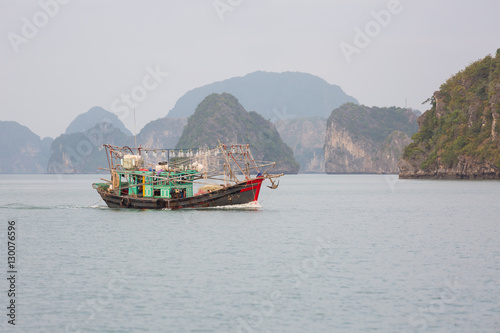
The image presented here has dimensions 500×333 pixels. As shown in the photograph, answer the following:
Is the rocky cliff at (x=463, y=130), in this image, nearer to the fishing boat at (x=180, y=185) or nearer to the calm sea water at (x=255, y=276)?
the fishing boat at (x=180, y=185)

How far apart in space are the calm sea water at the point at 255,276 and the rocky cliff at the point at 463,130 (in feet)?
243

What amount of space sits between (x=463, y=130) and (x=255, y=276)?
108m

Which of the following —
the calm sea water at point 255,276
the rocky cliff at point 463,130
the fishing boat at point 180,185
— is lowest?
the calm sea water at point 255,276

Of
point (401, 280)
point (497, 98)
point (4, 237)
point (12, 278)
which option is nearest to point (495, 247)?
point (401, 280)

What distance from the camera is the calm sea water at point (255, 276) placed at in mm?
18672

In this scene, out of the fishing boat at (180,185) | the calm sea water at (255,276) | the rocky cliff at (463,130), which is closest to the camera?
the calm sea water at (255,276)

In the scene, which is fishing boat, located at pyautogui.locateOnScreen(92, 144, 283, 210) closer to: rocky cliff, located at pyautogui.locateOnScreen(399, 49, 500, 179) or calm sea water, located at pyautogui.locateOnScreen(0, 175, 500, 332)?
calm sea water, located at pyautogui.locateOnScreen(0, 175, 500, 332)

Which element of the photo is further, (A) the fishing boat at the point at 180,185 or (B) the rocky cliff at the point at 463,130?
(B) the rocky cliff at the point at 463,130

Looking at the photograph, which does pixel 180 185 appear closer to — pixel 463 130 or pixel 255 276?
pixel 255 276

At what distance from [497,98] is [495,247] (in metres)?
85.4

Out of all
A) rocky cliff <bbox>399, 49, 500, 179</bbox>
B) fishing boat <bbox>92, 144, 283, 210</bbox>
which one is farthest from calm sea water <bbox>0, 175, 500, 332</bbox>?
rocky cliff <bbox>399, 49, 500, 179</bbox>

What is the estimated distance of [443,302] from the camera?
2034 cm

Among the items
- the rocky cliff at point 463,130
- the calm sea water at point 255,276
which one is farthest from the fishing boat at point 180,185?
the rocky cliff at point 463,130

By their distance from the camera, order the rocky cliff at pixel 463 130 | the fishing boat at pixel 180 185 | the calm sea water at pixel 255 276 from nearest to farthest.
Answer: the calm sea water at pixel 255 276, the fishing boat at pixel 180 185, the rocky cliff at pixel 463 130
